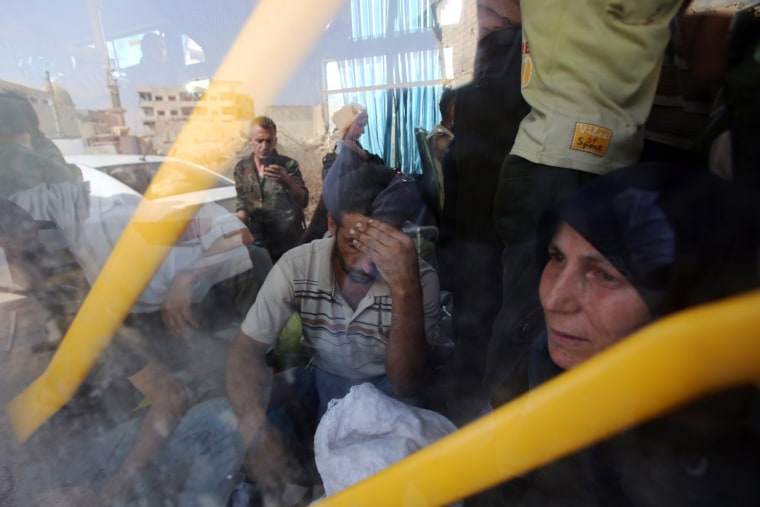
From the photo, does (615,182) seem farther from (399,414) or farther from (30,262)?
(30,262)

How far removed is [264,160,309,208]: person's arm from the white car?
0.11 metres

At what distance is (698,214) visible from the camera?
58 cm

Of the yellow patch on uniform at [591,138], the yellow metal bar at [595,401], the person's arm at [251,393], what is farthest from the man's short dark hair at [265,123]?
the yellow metal bar at [595,401]

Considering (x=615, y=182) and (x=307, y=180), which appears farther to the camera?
(x=307, y=180)

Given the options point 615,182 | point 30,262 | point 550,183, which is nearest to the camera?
point 615,182

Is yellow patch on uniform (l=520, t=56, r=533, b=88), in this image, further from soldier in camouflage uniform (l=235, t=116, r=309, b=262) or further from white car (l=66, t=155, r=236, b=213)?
white car (l=66, t=155, r=236, b=213)

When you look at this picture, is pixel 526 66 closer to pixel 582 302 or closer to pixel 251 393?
pixel 582 302

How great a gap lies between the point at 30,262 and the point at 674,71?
5.61 ft

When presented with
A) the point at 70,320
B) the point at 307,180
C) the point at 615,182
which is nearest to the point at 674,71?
the point at 615,182

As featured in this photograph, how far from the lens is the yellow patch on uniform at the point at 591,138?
78 centimetres

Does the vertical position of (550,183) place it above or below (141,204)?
above

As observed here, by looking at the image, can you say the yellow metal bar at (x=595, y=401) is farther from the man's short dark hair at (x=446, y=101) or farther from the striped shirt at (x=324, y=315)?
the man's short dark hair at (x=446, y=101)

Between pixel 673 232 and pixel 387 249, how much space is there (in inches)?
25.7

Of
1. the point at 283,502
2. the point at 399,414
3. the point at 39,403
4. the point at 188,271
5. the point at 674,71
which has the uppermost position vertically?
the point at 674,71
